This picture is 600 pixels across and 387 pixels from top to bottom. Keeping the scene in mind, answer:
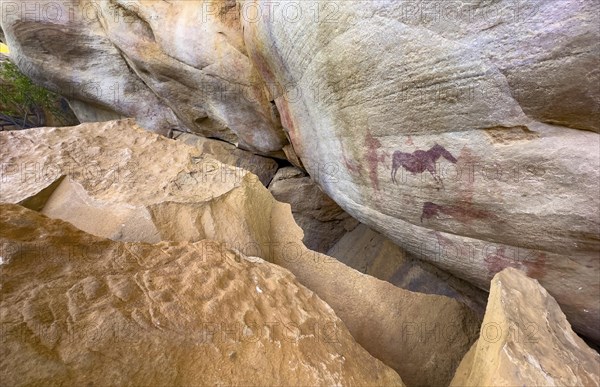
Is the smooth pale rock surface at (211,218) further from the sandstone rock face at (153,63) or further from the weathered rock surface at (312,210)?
the weathered rock surface at (312,210)

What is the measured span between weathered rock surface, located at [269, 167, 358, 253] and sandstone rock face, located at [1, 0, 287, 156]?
691 millimetres

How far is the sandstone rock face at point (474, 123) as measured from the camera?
1.89 metres

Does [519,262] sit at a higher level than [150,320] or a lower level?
lower

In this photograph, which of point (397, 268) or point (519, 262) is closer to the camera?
point (519, 262)

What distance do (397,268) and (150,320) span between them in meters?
3.71

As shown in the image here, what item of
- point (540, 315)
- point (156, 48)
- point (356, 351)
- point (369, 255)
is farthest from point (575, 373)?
point (156, 48)

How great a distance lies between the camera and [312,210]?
21.8 feet

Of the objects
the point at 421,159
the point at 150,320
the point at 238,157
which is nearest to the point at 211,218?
the point at 150,320

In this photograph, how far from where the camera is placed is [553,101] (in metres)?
1.94

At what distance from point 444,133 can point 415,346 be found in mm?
1553

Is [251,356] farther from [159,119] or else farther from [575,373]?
[159,119]

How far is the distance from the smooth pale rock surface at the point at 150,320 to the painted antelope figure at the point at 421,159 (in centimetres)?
134

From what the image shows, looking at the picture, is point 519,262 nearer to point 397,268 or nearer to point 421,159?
point 421,159

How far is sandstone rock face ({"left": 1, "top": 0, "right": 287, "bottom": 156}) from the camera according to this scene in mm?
4848
